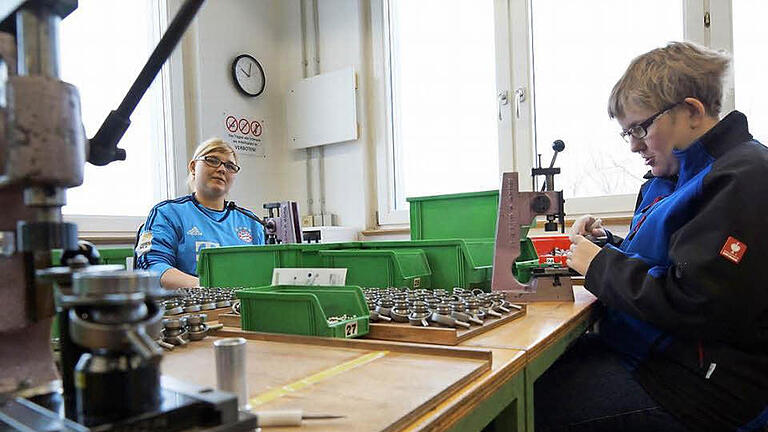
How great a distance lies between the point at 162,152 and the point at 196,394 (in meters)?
3.18

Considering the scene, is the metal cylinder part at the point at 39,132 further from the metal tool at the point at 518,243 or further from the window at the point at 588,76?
the window at the point at 588,76

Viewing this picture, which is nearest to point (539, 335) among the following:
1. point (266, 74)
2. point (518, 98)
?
point (518, 98)

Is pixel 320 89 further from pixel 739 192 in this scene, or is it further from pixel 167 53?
pixel 167 53

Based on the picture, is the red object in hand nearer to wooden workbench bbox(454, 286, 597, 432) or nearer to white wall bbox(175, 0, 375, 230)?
wooden workbench bbox(454, 286, 597, 432)

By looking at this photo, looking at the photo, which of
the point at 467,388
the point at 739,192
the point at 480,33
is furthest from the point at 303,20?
the point at 467,388

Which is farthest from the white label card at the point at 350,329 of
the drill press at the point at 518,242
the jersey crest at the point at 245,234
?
the jersey crest at the point at 245,234

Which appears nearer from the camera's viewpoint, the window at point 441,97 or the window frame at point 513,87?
the window frame at point 513,87

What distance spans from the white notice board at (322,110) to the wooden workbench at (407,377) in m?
2.89

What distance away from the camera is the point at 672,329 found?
106 cm

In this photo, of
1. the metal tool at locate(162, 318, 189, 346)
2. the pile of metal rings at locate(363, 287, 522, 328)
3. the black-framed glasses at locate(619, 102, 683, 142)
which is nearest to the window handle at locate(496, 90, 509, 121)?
the black-framed glasses at locate(619, 102, 683, 142)

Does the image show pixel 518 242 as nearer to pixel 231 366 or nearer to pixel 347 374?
pixel 347 374

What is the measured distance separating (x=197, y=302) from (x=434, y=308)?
549 millimetres

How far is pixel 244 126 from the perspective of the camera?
3.80 metres

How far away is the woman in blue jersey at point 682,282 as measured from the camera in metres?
1.00
